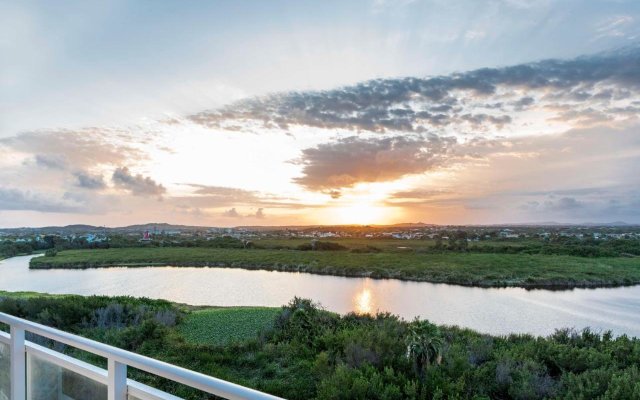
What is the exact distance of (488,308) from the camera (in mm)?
23188

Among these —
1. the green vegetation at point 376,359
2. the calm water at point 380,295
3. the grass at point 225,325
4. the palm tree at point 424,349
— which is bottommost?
the calm water at point 380,295

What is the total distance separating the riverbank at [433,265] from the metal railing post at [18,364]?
32.9 metres

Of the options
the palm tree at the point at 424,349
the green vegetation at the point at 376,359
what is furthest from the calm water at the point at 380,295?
the palm tree at the point at 424,349

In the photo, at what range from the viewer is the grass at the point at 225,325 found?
10.9 metres

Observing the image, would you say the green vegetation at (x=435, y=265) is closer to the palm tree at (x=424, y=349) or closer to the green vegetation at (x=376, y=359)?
the green vegetation at (x=376, y=359)

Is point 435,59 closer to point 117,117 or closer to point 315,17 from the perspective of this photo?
point 315,17

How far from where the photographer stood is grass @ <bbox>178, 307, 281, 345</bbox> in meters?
10.9

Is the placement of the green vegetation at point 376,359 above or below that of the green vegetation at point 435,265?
above

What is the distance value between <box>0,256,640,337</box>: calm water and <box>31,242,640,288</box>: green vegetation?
250cm

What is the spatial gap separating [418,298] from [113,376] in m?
26.3

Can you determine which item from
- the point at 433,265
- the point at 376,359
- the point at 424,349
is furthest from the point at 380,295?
the point at 424,349

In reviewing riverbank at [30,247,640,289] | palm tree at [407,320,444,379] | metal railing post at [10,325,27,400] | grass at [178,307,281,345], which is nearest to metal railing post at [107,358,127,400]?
metal railing post at [10,325,27,400]

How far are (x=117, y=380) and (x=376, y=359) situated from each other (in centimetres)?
635

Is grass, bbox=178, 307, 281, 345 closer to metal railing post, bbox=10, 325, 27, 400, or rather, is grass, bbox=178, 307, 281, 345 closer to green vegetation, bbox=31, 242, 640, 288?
metal railing post, bbox=10, 325, 27, 400
